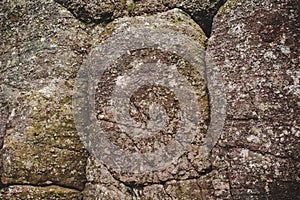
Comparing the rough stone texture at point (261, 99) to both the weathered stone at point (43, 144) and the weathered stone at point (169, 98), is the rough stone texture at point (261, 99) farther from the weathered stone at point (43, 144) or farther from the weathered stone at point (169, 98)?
the weathered stone at point (43, 144)

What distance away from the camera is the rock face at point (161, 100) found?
3.53 metres

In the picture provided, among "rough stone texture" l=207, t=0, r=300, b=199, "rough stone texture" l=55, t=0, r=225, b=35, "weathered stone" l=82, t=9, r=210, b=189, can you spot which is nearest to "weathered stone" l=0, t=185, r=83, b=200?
"weathered stone" l=82, t=9, r=210, b=189

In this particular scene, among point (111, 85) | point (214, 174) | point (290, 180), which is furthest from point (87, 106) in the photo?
point (290, 180)

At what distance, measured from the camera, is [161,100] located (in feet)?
12.7

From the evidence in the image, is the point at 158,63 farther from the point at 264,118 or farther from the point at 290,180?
the point at 290,180

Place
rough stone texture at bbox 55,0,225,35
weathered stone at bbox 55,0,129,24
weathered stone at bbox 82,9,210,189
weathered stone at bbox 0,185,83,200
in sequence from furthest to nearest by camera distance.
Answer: weathered stone at bbox 55,0,129,24 < rough stone texture at bbox 55,0,225,35 < weathered stone at bbox 0,185,83,200 < weathered stone at bbox 82,9,210,189

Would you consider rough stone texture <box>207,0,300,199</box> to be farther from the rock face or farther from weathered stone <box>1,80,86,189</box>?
weathered stone <box>1,80,86,189</box>

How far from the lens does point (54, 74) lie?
431cm

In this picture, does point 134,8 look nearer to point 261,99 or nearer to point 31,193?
point 261,99

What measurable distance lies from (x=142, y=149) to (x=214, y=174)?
0.77m

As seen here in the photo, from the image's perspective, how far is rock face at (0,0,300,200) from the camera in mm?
3529

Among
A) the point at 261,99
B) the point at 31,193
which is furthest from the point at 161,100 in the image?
the point at 31,193

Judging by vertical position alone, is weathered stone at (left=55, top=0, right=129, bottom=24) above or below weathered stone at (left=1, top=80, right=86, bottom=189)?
above

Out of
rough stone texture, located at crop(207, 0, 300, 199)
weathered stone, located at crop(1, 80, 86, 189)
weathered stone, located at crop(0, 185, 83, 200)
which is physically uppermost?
rough stone texture, located at crop(207, 0, 300, 199)
